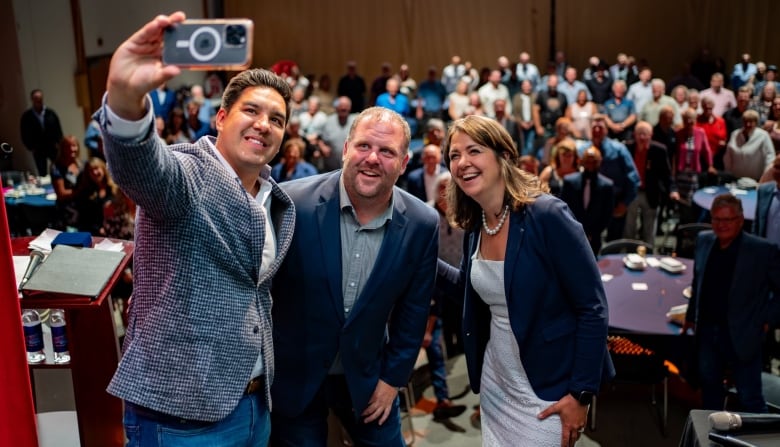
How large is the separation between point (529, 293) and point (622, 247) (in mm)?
3681

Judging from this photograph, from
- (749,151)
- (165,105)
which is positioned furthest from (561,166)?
(165,105)

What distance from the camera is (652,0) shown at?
50.6ft

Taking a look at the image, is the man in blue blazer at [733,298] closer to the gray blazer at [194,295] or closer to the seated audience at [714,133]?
the gray blazer at [194,295]

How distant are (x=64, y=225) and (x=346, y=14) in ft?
35.7

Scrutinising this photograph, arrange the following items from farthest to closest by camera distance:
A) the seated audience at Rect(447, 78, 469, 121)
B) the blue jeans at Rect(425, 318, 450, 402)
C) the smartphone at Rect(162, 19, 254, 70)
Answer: the seated audience at Rect(447, 78, 469, 121) < the blue jeans at Rect(425, 318, 450, 402) < the smartphone at Rect(162, 19, 254, 70)

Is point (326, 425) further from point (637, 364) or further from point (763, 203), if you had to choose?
point (763, 203)

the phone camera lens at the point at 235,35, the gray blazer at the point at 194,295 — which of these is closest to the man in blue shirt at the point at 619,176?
the gray blazer at the point at 194,295

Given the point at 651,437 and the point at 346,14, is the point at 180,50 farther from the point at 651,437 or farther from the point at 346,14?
the point at 346,14

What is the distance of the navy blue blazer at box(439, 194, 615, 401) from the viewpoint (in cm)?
222

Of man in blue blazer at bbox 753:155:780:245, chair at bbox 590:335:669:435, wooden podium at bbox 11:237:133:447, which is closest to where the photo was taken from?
wooden podium at bbox 11:237:133:447

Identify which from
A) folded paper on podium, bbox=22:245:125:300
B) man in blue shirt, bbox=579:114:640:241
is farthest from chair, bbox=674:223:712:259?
folded paper on podium, bbox=22:245:125:300

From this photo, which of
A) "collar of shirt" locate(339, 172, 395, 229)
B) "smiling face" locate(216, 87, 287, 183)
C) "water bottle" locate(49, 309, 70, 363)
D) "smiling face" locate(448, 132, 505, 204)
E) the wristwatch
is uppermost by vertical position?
"smiling face" locate(216, 87, 287, 183)

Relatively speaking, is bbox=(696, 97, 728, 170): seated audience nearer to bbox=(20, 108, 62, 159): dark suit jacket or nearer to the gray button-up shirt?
the gray button-up shirt

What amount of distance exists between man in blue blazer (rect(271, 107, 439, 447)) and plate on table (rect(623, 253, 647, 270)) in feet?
9.18
